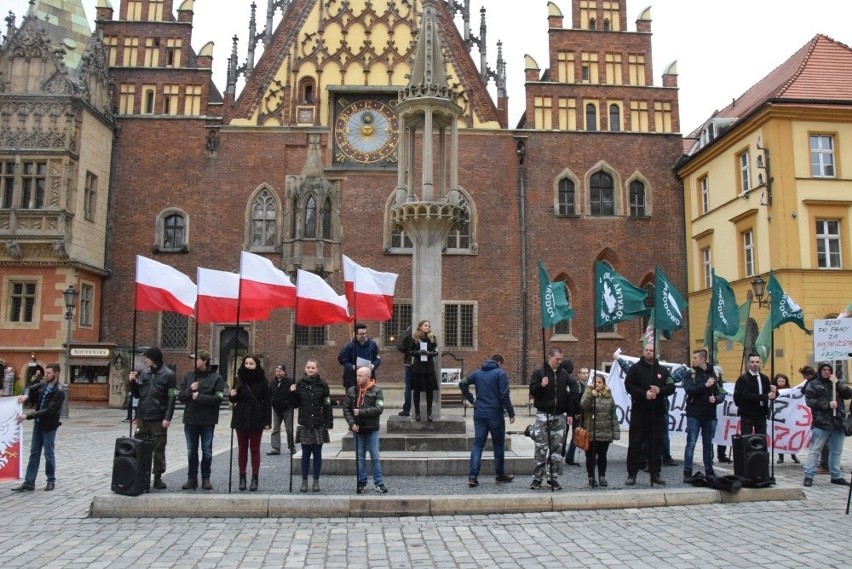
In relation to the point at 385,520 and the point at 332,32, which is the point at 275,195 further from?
the point at 385,520

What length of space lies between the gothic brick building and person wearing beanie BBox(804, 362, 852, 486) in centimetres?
1733

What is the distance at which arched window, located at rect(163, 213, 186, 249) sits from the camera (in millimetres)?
29062

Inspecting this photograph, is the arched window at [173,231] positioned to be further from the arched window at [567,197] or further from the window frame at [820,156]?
the window frame at [820,156]

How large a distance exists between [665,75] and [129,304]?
23.2m

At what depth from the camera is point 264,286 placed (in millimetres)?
11086

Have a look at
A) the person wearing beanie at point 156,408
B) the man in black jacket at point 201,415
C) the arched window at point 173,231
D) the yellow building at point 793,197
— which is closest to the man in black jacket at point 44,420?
the person wearing beanie at point 156,408

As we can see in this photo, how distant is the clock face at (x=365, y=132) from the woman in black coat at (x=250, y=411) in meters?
20.7

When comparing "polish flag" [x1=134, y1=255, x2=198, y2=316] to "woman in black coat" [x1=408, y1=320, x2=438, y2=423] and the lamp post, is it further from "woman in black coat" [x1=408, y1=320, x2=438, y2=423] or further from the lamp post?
the lamp post

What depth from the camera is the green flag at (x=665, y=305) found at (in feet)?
40.6

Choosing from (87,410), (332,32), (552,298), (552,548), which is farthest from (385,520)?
(332,32)

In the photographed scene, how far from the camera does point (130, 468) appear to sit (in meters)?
9.02

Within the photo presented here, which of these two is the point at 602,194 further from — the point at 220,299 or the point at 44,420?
the point at 44,420

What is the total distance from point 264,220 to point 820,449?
73.6ft

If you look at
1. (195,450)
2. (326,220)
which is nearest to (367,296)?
(195,450)
